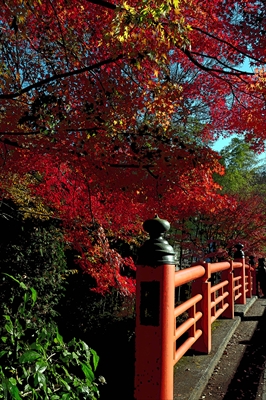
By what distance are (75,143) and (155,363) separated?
5205mm

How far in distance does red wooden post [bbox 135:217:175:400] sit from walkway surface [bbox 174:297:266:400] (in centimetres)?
78

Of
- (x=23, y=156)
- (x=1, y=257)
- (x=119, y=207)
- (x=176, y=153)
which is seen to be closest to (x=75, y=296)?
(x=1, y=257)

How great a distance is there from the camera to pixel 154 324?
2.22 m

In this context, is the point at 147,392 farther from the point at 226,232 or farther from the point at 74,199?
the point at 226,232

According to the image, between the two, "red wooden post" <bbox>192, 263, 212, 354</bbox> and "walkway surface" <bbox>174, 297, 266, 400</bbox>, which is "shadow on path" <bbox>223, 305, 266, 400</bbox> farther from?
"red wooden post" <bbox>192, 263, 212, 354</bbox>

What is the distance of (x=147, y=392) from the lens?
7.34 ft

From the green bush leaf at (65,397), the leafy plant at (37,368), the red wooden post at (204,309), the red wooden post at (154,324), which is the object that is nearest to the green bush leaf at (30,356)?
the leafy plant at (37,368)

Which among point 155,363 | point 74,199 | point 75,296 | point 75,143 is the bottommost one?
point 75,296

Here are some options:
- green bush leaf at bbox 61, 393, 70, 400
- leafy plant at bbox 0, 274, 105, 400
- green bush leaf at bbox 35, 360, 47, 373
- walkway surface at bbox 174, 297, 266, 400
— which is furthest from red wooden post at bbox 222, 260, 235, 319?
green bush leaf at bbox 35, 360, 47, 373

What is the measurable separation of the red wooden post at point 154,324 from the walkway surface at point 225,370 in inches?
30.6

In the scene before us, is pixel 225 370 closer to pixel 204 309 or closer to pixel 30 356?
pixel 204 309

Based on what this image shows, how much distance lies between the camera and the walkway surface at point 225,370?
325cm

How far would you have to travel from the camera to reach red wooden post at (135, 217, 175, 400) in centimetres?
221

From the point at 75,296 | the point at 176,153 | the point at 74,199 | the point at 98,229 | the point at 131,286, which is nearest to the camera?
the point at 176,153
